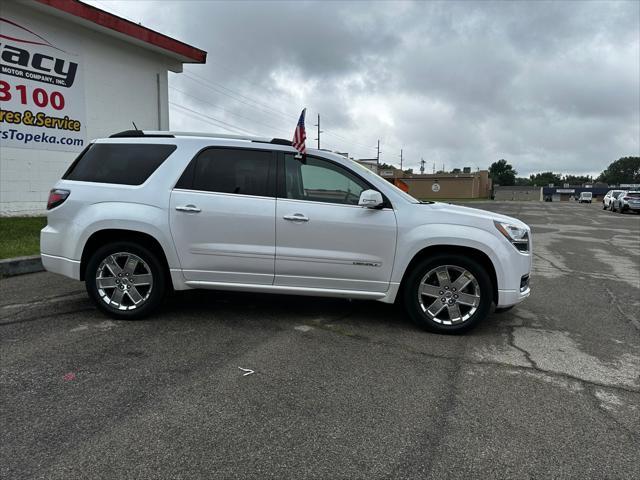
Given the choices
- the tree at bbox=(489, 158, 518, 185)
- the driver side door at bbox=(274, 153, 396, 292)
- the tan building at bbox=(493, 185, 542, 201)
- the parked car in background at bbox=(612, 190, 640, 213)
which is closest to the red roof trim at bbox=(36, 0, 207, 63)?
the driver side door at bbox=(274, 153, 396, 292)

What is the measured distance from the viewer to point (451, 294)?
468 cm

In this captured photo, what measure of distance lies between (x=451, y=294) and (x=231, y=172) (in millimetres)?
2600

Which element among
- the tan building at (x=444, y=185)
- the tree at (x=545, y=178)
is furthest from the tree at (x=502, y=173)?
the tan building at (x=444, y=185)

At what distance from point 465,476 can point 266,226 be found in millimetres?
2940

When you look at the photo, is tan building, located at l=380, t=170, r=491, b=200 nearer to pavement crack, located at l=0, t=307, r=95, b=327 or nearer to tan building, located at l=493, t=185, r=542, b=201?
tan building, located at l=493, t=185, r=542, b=201

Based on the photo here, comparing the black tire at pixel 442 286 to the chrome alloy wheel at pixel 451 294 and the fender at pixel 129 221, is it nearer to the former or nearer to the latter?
the chrome alloy wheel at pixel 451 294

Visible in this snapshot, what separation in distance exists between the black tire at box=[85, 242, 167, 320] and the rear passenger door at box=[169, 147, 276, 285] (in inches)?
12.8

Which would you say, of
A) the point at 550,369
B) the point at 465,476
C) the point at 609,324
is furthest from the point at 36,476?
the point at 609,324

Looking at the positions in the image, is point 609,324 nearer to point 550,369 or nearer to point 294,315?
point 550,369

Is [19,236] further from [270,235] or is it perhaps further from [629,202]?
[629,202]

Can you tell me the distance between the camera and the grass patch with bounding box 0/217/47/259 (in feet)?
24.8

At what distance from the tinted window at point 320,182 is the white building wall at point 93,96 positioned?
9.40 m

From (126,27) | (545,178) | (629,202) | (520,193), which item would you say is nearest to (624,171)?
(545,178)

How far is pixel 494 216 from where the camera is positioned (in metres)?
4.89
